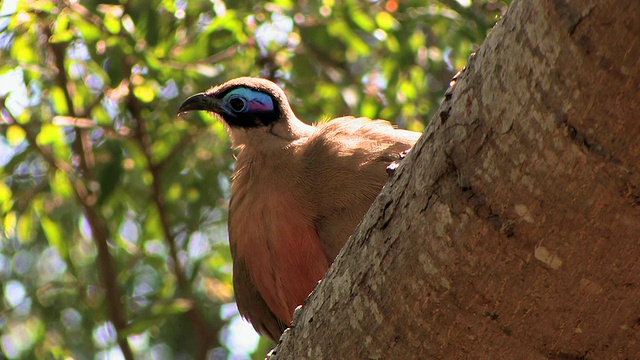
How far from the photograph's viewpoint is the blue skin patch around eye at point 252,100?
5.11m

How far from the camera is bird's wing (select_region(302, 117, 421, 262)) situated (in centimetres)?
422

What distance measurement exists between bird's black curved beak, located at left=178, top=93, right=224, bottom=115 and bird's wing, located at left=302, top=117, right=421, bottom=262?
2.65ft

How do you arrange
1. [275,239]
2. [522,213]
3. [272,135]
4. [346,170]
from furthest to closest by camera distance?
[272,135], [275,239], [346,170], [522,213]

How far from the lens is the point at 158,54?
5391 millimetres

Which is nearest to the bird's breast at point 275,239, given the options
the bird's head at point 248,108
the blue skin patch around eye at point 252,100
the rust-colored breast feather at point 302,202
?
the rust-colored breast feather at point 302,202

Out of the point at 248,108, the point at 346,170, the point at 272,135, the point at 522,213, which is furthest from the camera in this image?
the point at 248,108

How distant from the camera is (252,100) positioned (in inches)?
202

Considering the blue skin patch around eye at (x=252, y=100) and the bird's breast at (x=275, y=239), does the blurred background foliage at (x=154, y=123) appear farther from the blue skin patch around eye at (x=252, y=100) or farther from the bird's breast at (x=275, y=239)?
the bird's breast at (x=275, y=239)

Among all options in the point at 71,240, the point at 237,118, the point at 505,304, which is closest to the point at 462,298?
the point at 505,304

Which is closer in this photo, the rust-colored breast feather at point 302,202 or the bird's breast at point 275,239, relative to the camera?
the rust-colored breast feather at point 302,202

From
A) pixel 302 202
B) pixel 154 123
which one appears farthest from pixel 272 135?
pixel 154 123

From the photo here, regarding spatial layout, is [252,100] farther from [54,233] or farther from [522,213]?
[522,213]

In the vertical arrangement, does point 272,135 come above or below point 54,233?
above

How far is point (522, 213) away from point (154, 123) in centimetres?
451
